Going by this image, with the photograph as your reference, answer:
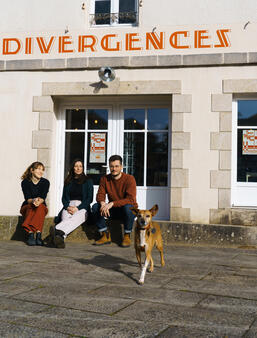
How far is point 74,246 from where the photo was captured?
21.2ft

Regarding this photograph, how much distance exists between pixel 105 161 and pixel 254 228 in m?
3.18

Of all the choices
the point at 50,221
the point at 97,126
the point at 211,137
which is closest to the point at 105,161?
the point at 97,126

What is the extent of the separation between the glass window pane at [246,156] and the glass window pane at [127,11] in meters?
3.02

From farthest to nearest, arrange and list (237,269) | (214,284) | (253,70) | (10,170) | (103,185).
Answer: (10,170)
(253,70)
(103,185)
(237,269)
(214,284)

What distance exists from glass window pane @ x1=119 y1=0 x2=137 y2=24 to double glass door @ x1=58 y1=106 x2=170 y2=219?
5.61 ft

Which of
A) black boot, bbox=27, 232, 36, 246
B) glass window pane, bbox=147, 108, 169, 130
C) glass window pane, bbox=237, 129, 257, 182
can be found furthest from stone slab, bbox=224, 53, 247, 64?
black boot, bbox=27, 232, 36, 246

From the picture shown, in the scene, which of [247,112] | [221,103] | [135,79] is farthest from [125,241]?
[247,112]

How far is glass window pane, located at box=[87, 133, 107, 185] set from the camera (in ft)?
26.6

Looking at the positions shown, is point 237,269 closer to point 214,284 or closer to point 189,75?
point 214,284

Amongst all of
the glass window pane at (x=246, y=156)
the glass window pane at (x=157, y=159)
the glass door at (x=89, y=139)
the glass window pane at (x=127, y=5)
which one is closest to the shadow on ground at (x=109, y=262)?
the glass window pane at (x=157, y=159)

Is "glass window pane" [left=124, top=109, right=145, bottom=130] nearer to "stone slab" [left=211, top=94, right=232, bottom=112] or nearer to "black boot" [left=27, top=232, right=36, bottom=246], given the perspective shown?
"stone slab" [left=211, top=94, right=232, bottom=112]

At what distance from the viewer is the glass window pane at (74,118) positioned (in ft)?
27.1

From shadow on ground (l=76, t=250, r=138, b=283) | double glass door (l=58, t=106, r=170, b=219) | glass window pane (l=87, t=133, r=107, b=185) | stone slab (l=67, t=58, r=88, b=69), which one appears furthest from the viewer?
glass window pane (l=87, t=133, r=107, b=185)

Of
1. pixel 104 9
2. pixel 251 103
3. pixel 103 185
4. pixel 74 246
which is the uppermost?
pixel 104 9
